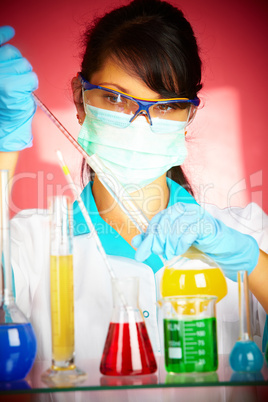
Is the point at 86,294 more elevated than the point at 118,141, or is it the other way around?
the point at 118,141

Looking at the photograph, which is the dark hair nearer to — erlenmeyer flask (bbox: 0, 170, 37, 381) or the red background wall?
the red background wall

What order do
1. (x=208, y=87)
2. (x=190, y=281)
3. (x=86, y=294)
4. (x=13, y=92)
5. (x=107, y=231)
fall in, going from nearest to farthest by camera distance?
(x=190, y=281), (x=13, y=92), (x=86, y=294), (x=107, y=231), (x=208, y=87)

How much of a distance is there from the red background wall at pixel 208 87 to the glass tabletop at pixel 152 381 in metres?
1.08

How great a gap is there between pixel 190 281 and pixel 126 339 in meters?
0.26

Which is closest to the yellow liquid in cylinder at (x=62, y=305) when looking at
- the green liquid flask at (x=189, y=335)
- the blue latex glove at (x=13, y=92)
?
the green liquid flask at (x=189, y=335)

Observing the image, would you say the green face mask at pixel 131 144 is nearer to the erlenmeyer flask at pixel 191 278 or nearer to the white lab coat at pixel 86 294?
the white lab coat at pixel 86 294

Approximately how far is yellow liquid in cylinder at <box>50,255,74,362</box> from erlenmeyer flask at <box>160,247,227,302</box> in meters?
0.29

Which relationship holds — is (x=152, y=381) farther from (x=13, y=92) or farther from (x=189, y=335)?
A: (x=13, y=92)

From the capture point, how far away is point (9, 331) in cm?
127

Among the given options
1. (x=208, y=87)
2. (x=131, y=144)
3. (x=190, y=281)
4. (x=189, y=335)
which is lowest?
(x=189, y=335)

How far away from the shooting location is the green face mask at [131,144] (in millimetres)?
1947

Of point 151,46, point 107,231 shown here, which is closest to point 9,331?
point 107,231

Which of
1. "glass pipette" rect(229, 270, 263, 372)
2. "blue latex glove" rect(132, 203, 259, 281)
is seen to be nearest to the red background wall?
"blue latex glove" rect(132, 203, 259, 281)

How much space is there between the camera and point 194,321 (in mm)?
1266
